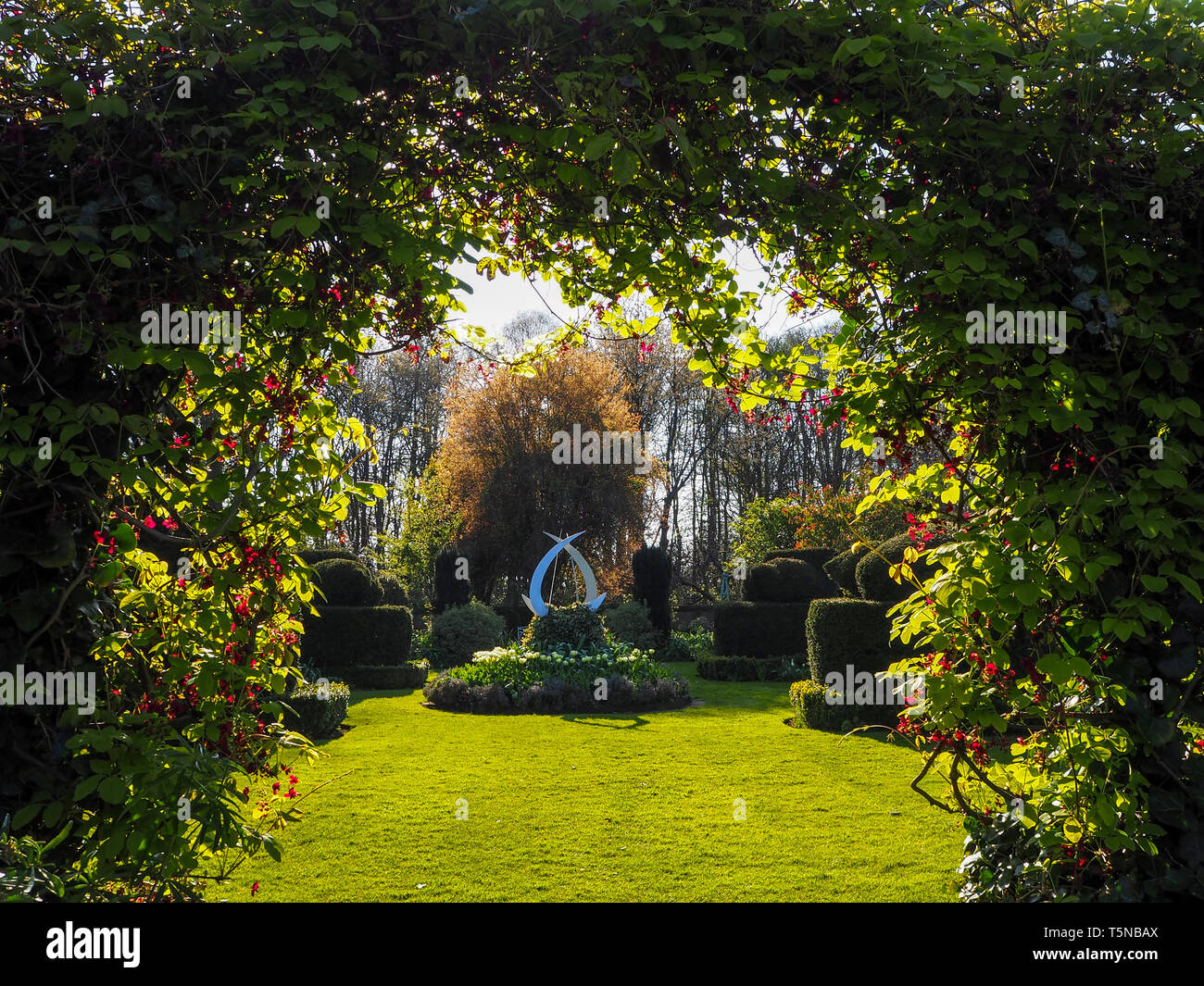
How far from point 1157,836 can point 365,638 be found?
13691 mm

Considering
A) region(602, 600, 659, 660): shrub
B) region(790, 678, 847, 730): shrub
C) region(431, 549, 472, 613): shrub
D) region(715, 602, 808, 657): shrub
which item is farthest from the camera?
region(431, 549, 472, 613): shrub

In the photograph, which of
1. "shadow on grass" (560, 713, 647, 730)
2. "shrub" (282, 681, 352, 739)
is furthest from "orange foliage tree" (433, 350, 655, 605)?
"shrub" (282, 681, 352, 739)

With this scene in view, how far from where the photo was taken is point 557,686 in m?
12.3

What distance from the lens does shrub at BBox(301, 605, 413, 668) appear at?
1482cm

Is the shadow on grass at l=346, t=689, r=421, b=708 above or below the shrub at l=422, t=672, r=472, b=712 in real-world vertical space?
below

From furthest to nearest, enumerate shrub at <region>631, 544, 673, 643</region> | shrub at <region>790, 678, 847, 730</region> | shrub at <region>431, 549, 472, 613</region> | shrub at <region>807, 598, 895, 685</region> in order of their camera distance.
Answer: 1. shrub at <region>431, 549, 472, 613</region>
2. shrub at <region>631, 544, 673, 643</region>
3. shrub at <region>807, 598, 895, 685</region>
4. shrub at <region>790, 678, 847, 730</region>

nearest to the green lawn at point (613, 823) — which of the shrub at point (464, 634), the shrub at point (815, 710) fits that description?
the shrub at point (815, 710)

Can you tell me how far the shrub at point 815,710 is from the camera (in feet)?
32.7

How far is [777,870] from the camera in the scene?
16.8 ft

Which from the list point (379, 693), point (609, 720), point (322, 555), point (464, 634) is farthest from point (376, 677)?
point (609, 720)

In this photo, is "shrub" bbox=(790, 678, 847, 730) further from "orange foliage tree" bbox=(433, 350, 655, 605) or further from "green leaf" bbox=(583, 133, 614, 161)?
"orange foliage tree" bbox=(433, 350, 655, 605)

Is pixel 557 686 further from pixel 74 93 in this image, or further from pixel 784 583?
pixel 74 93

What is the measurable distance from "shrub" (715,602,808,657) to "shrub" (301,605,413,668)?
6493 mm
